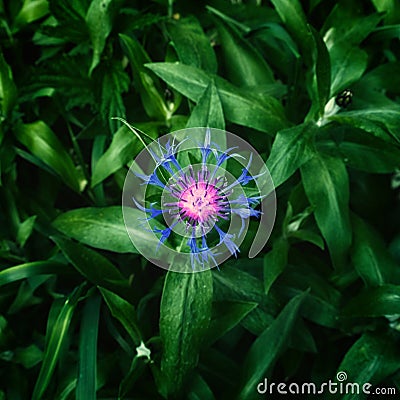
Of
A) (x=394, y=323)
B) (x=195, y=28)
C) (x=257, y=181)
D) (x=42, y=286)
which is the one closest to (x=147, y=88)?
(x=195, y=28)

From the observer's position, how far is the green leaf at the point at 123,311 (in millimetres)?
796

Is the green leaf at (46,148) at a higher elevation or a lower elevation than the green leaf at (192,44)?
lower

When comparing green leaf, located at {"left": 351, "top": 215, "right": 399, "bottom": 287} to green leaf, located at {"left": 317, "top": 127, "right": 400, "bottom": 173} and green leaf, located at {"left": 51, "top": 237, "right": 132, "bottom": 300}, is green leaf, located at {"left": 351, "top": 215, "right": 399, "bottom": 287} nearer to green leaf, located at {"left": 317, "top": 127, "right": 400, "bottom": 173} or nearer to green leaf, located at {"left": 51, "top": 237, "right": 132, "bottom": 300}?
green leaf, located at {"left": 317, "top": 127, "right": 400, "bottom": 173}

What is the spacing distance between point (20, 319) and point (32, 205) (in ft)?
0.61

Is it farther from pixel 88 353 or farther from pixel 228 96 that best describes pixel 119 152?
pixel 88 353

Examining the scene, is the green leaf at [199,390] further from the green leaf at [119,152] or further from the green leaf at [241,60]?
the green leaf at [241,60]

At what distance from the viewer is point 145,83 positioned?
913 mm

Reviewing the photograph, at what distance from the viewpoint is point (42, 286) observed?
3.23 feet

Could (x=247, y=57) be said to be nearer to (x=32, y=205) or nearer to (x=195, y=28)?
(x=195, y=28)

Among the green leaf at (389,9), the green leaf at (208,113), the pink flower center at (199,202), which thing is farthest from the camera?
the green leaf at (389,9)

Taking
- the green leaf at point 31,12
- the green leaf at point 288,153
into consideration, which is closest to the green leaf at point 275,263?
the green leaf at point 288,153

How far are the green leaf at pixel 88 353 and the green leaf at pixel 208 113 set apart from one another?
29 centimetres

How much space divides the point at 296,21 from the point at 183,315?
0.48 metres

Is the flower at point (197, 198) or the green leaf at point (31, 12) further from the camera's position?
the green leaf at point (31, 12)
